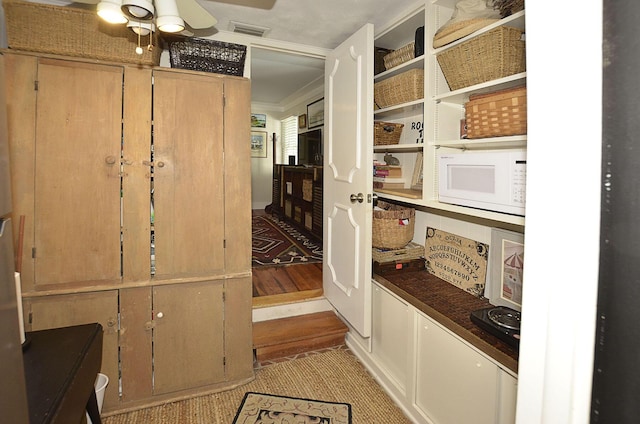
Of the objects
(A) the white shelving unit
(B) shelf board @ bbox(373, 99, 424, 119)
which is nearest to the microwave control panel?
(A) the white shelving unit

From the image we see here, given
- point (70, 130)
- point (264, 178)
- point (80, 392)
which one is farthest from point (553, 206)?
point (264, 178)

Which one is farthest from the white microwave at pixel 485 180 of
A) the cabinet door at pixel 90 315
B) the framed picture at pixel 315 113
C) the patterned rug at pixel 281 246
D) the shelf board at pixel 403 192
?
the framed picture at pixel 315 113

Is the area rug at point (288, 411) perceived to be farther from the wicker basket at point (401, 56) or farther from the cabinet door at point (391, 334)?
the wicker basket at point (401, 56)

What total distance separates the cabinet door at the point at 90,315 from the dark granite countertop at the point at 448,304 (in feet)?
5.12

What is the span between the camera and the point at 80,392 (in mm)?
1162

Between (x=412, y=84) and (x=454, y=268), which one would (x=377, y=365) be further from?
(x=412, y=84)

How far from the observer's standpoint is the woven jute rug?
1975 mm

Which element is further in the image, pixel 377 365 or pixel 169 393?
pixel 377 365

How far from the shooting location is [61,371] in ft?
3.70

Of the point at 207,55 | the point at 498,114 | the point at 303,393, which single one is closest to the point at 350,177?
the point at 498,114

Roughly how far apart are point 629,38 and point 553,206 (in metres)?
0.20

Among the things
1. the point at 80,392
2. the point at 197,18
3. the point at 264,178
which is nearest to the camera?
the point at 80,392

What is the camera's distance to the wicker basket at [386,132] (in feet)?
8.14

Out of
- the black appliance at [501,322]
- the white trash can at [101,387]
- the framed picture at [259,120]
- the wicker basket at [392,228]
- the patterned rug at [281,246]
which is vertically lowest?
the white trash can at [101,387]
